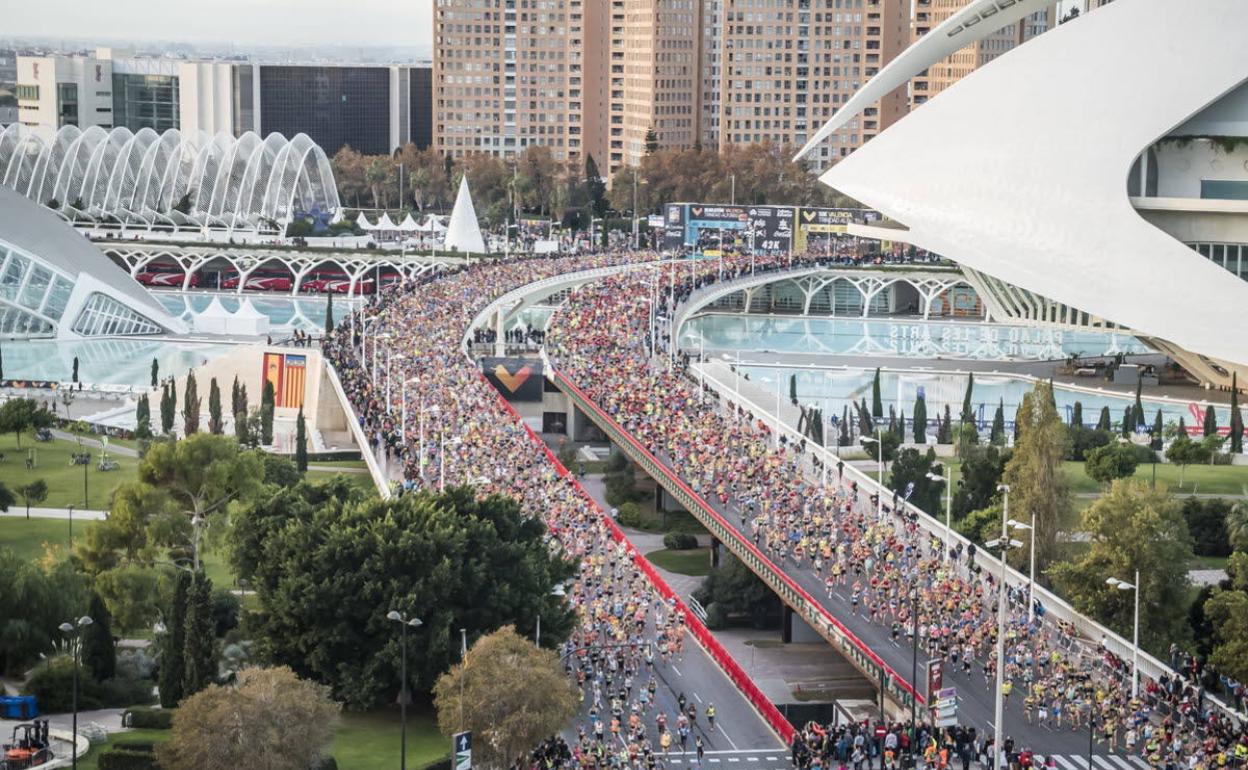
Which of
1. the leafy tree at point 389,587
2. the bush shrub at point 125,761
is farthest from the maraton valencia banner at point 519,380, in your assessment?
the bush shrub at point 125,761

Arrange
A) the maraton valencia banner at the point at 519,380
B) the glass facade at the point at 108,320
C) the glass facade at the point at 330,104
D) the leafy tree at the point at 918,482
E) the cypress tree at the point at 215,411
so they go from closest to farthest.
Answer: the leafy tree at the point at 918,482 → the cypress tree at the point at 215,411 → the maraton valencia banner at the point at 519,380 → the glass facade at the point at 108,320 → the glass facade at the point at 330,104

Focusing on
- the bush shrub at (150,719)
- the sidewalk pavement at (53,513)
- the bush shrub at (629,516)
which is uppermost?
the sidewalk pavement at (53,513)

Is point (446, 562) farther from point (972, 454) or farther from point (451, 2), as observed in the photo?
point (451, 2)

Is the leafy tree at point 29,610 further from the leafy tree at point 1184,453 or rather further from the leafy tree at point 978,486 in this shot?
the leafy tree at point 1184,453

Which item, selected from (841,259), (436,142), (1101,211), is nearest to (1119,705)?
(1101,211)

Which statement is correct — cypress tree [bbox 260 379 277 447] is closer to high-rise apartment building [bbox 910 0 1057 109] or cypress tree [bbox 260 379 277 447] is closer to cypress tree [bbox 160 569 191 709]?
cypress tree [bbox 160 569 191 709]

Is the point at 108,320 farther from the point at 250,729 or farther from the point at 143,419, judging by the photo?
the point at 250,729

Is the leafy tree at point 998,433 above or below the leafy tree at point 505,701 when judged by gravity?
above
